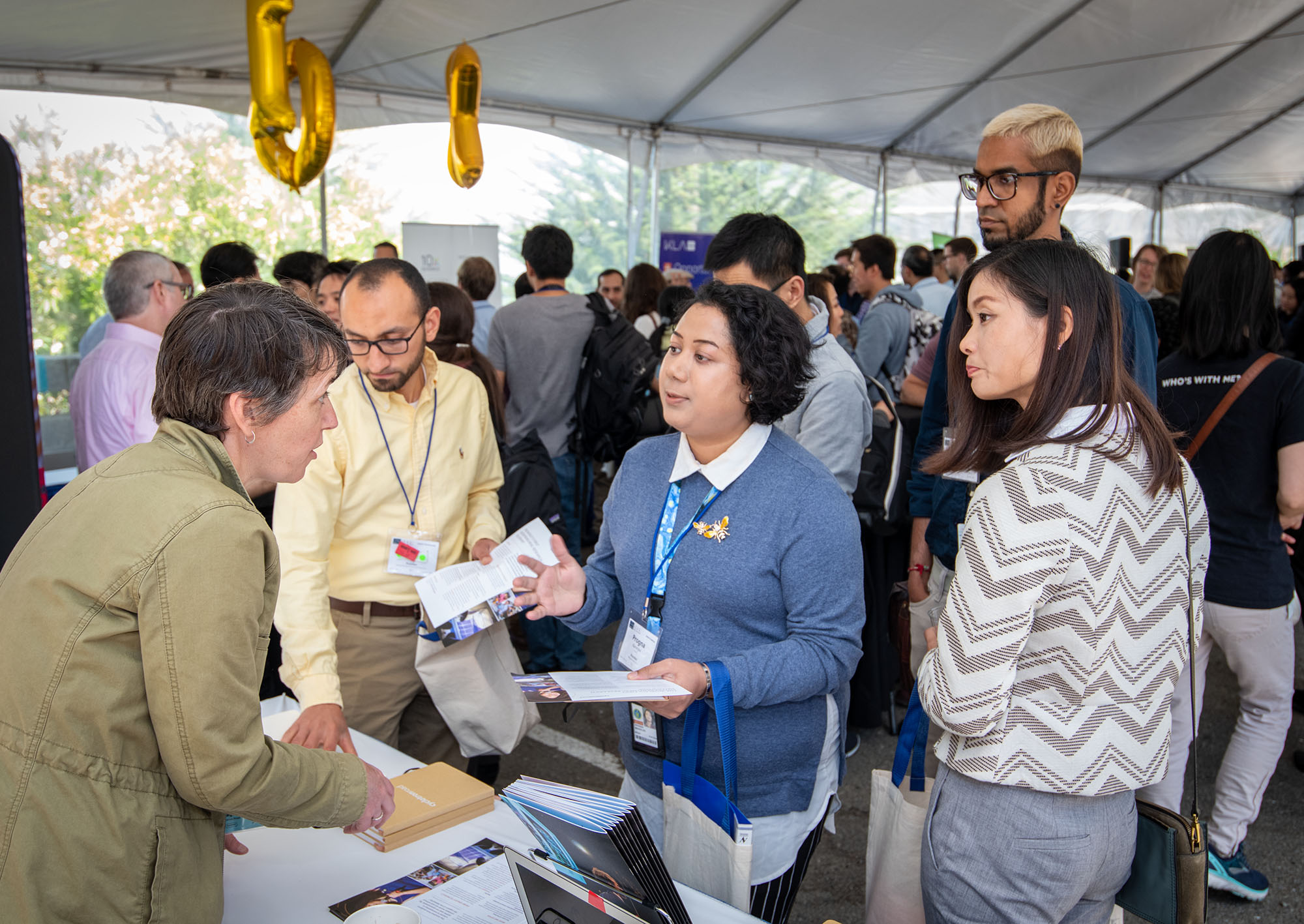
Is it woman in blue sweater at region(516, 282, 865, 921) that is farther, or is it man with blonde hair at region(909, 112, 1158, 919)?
man with blonde hair at region(909, 112, 1158, 919)

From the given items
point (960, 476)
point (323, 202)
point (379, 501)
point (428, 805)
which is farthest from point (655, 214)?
point (428, 805)

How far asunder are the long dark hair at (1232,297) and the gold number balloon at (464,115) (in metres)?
4.77

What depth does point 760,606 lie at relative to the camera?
1645 millimetres

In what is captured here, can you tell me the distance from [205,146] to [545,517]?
16.3 ft

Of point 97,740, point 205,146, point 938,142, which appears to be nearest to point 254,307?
point 97,740

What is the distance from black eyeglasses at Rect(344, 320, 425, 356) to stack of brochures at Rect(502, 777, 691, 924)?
126 cm

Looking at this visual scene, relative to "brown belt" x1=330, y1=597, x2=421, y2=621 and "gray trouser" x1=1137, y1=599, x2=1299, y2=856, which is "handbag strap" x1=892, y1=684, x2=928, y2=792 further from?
"gray trouser" x1=1137, y1=599, x2=1299, y2=856

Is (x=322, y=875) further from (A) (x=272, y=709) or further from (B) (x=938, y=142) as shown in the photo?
(B) (x=938, y=142)

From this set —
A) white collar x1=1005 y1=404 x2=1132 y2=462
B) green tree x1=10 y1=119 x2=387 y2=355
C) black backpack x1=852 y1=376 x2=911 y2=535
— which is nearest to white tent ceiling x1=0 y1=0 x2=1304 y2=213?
green tree x1=10 y1=119 x2=387 y2=355

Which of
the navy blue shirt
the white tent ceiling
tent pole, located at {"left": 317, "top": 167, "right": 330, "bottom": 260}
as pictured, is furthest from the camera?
tent pole, located at {"left": 317, "top": 167, "right": 330, "bottom": 260}

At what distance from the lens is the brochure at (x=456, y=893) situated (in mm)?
1377

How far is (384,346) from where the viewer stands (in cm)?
214

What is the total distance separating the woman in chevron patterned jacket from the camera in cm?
128

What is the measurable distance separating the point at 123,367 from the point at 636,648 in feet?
8.01
